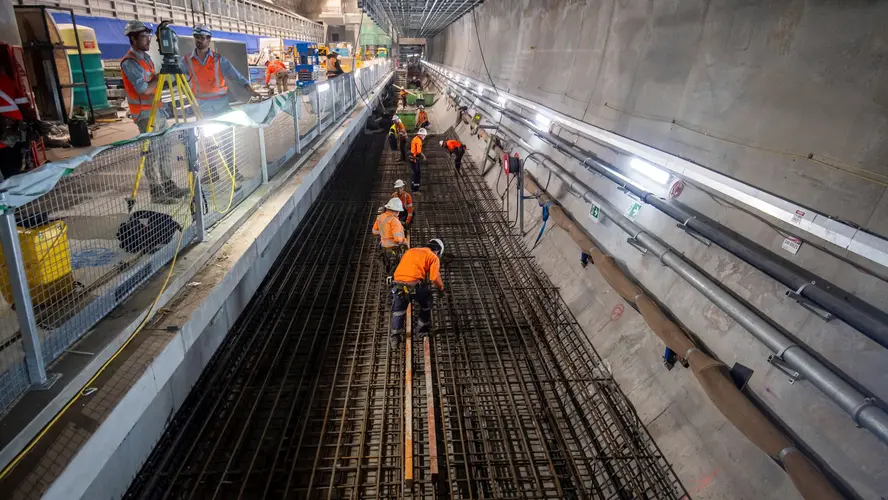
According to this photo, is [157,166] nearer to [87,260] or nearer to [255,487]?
[87,260]

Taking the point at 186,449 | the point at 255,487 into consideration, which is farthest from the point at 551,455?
the point at 186,449

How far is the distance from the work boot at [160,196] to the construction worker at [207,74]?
6.70 ft

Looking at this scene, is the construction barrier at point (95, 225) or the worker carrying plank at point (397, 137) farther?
the worker carrying plank at point (397, 137)

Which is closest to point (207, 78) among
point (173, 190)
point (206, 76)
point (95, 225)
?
point (206, 76)

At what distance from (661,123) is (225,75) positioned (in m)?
5.43

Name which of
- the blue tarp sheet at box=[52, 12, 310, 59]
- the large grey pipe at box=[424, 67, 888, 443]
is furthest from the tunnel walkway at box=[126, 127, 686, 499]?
the blue tarp sheet at box=[52, 12, 310, 59]

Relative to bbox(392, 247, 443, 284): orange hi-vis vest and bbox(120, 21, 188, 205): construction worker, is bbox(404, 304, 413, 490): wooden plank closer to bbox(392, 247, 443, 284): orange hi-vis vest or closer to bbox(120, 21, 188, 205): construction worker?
bbox(392, 247, 443, 284): orange hi-vis vest

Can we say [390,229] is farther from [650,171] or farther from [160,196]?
[650,171]

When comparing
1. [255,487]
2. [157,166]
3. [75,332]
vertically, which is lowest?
[255,487]

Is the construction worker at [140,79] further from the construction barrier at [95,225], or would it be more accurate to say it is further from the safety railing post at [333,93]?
the safety railing post at [333,93]

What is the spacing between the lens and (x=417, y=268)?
17.5 ft

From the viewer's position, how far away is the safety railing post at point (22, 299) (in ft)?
7.00

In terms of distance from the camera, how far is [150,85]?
4.82 meters

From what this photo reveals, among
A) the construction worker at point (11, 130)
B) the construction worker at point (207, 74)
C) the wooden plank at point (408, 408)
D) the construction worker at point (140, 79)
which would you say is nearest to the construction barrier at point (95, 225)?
the construction worker at point (140, 79)
